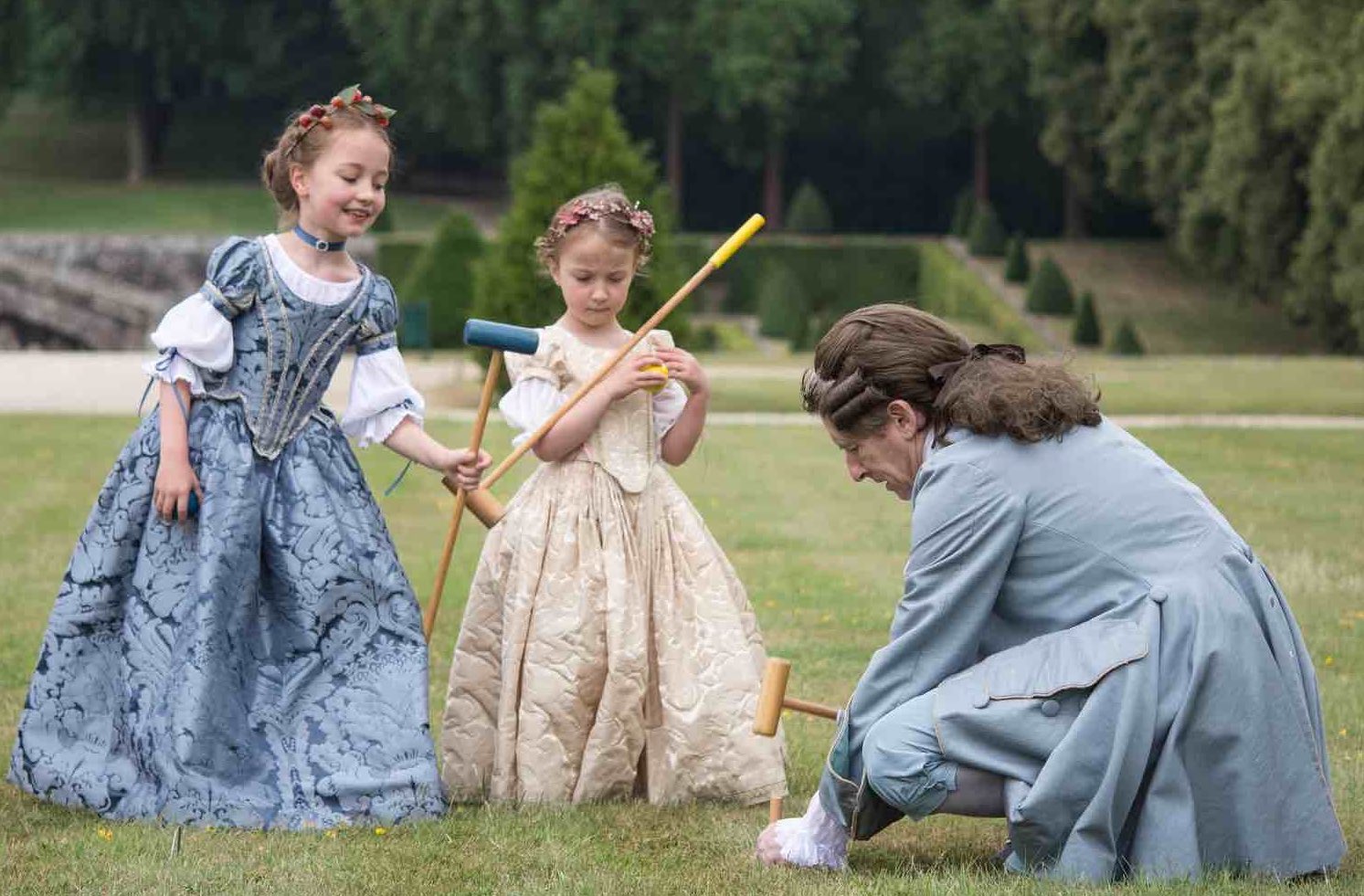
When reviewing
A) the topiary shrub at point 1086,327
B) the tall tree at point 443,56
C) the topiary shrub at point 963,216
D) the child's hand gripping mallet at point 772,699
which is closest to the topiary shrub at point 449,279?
the topiary shrub at point 1086,327

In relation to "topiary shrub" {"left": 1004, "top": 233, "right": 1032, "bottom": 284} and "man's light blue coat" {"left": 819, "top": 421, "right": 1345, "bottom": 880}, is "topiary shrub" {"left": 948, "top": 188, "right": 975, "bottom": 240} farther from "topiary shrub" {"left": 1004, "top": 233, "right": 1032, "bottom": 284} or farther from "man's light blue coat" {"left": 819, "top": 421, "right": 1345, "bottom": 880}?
"man's light blue coat" {"left": 819, "top": 421, "right": 1345, "bottom": 880}

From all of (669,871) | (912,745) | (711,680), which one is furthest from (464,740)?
(912,745)

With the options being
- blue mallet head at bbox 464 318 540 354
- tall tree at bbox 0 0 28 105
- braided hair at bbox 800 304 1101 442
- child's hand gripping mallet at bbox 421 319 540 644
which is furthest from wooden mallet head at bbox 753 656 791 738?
tall tree at bbox 0 0 28 105

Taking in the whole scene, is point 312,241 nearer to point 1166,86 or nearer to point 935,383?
point 935,383

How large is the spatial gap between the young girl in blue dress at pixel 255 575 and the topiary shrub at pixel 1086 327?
95.5 ft

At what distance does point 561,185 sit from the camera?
16.2m

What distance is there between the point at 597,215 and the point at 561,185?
12.0m

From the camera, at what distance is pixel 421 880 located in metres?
3.64

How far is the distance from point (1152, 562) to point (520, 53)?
126 feet

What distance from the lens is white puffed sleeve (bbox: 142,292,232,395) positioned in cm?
413

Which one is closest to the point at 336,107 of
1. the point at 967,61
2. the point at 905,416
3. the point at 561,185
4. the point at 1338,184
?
the point at 905,416

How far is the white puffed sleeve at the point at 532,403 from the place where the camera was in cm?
437

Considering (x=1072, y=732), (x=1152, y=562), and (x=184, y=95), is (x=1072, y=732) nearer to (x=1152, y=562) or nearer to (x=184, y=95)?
(x=1152, y=562)

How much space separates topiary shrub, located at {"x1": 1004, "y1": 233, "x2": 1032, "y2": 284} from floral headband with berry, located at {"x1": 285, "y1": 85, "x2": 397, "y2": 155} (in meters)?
33.7
